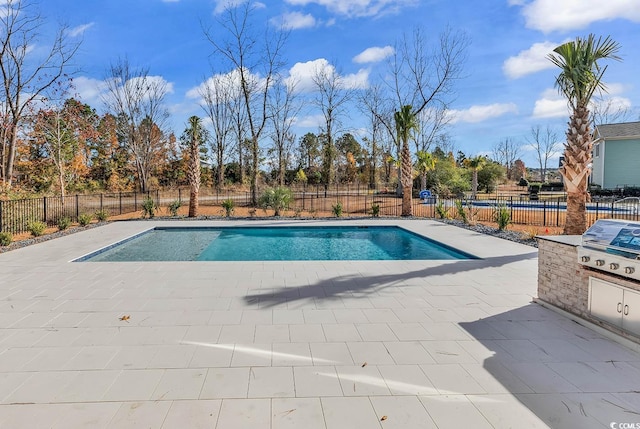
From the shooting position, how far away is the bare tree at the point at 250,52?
18188 millimetres

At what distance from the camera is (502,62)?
45.5 ft

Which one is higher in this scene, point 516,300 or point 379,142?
point 379,142

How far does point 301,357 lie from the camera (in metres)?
2.92

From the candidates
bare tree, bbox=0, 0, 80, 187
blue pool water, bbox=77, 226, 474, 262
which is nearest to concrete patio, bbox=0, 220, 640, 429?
blue pool water, bbox=77, 226, 474, 262

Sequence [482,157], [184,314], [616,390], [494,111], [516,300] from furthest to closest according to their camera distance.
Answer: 1. [482,157]
2. [494,111]
3. [516,300]
4. [184,314]
5. [616,390]

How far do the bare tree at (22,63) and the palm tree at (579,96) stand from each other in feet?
56.2

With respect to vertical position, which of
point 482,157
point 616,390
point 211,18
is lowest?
point 616,390

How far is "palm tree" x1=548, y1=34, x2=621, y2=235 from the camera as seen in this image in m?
7.12

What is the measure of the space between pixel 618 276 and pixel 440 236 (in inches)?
273

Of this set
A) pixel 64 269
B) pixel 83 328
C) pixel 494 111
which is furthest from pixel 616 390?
pixel 494 111

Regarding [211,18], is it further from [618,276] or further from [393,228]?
[618,276]

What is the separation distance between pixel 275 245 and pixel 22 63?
43.3ft

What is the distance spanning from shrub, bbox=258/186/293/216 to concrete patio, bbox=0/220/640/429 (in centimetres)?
1027

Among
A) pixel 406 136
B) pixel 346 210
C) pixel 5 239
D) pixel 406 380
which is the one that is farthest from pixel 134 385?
pixel 346 210
